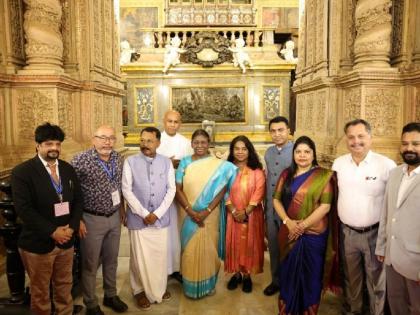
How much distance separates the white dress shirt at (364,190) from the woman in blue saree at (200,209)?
1.07 metres

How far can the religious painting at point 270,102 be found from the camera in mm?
13008

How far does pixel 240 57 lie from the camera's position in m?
12.7

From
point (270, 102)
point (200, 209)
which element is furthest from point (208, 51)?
point (200, 209)

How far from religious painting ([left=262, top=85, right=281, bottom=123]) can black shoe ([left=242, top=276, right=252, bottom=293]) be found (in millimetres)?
9711

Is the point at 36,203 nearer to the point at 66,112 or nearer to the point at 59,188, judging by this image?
the point at 59,188

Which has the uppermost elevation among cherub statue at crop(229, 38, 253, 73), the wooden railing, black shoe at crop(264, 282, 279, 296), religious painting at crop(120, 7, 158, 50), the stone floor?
religious painting at crop(120, 7, 158, 50)

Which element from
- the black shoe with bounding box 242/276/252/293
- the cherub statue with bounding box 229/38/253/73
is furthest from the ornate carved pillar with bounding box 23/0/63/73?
the cherub statue with bounding box 229/38/253/73

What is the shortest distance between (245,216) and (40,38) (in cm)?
362

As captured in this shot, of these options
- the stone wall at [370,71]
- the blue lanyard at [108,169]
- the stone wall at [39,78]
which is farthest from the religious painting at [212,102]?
the blue lanyard at [108,169]

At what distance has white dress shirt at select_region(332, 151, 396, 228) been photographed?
2.90m

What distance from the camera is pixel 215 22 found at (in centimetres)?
1416

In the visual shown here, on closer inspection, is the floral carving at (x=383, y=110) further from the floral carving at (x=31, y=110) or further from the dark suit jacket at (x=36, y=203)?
the floral carving at (x=31, y=110)

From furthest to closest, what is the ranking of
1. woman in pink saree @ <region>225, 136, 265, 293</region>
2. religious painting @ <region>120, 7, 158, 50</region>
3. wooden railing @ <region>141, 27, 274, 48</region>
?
religious painting @ <region>120, 7, 158, 50</region>, wooden railing @ <region>141, 27, 274, 48</region>, woman in pink saree @ <region>225, 136, 265, 293</region>

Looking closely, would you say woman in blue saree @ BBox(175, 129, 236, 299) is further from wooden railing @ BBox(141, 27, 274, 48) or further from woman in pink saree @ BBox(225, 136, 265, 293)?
wooden railing @ BBox(141, 27, 274, 48)
